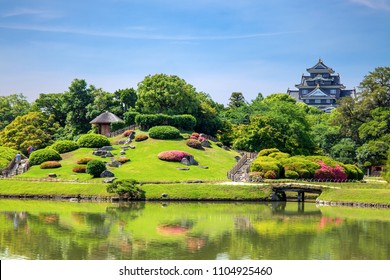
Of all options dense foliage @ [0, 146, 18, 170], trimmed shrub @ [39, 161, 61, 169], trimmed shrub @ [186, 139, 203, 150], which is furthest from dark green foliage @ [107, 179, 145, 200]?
trimmed shrub @ [186, 139, 203, 150]

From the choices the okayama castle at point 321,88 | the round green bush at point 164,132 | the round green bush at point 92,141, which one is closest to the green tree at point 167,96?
the round green bush at point 164,132

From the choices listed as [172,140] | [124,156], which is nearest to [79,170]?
[124,156]

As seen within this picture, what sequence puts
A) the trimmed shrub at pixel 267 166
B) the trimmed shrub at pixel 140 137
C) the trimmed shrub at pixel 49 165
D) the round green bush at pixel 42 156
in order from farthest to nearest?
the trimmed shrub at pixel 140 137 → the round green bush at pixel 42 156 → the trimmed shrub at pixel 49 165 → the trimmed shrub at pixel 267 166

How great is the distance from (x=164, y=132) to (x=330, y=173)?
24790mm

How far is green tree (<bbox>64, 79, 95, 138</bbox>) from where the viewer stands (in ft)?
301

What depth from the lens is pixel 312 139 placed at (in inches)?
3206

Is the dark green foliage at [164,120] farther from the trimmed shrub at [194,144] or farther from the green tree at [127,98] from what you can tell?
the green tree at [127,98]

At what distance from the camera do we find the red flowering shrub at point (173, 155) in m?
70.9

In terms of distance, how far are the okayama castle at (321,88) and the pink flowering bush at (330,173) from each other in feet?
283

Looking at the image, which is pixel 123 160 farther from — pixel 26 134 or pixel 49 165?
pixel 26 134

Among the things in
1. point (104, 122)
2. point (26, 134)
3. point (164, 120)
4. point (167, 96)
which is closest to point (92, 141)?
point (104, 122)

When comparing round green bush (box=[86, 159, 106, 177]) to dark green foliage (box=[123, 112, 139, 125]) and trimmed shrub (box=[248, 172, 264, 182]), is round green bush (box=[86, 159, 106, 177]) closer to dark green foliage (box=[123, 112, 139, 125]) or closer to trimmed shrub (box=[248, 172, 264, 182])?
trimmed shrub (box=[248, 172, 264, 182])

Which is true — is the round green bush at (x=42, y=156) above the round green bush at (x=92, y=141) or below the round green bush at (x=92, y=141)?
below
